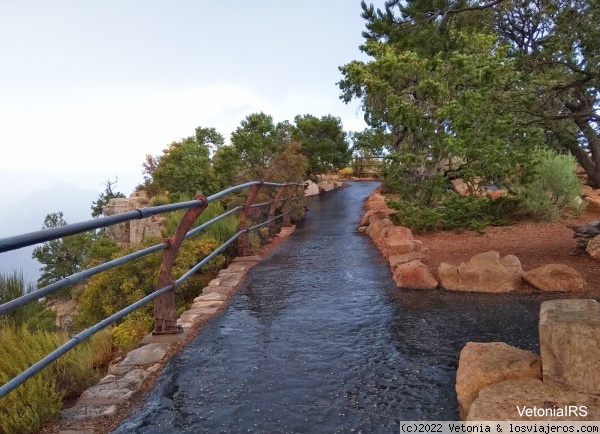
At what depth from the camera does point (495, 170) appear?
26.1 feet

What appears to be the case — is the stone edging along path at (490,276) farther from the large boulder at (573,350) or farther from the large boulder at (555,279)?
the large boulder at (573,350)

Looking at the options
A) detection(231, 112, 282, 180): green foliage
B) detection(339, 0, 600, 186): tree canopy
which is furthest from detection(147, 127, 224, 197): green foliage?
detection(339, 0, 600, 186): tree canopy

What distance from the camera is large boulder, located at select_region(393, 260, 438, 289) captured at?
490 cm

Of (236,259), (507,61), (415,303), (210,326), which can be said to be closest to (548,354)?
(415,303)

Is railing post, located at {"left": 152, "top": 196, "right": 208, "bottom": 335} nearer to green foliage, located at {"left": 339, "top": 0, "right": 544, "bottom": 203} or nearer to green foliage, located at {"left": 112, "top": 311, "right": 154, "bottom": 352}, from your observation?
green foliage, located at {"left": 112, "top": 311, "right": 154, "bottom": 352}

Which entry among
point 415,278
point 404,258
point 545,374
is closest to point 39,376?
point 545,374

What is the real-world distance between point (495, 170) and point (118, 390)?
7.09m

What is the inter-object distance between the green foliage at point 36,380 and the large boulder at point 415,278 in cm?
315

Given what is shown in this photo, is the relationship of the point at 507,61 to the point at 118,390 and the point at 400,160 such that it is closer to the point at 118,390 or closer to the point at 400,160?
the point at 400,160

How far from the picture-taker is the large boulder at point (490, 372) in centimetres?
235

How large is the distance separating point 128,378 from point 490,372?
220 centimetres

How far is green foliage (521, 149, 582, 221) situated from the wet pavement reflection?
4.79 metres

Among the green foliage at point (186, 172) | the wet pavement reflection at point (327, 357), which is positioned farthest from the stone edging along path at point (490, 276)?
the green foliage at point (186, 172)

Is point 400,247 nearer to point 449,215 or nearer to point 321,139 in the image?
point 449,215
